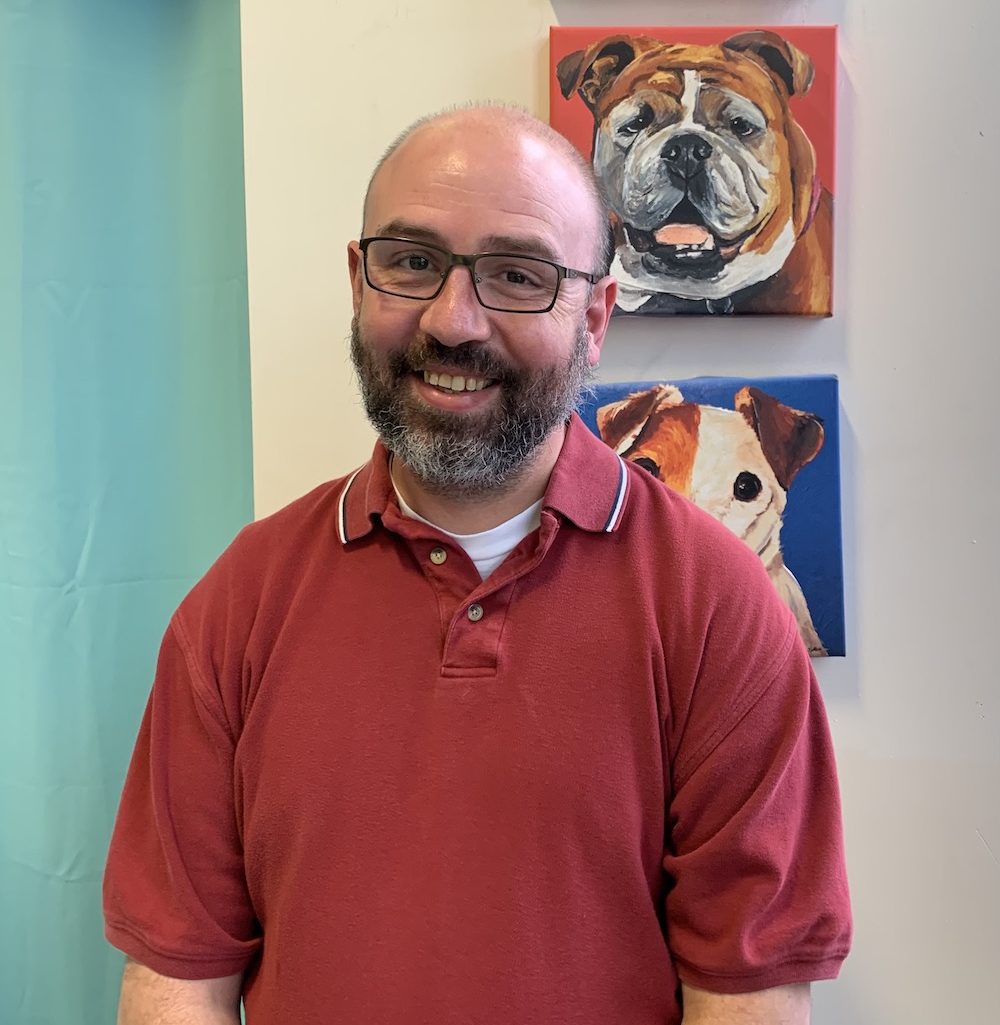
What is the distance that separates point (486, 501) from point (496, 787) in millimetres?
266

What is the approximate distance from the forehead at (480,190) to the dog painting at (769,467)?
1.18 feet

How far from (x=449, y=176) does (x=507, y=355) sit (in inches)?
6.6

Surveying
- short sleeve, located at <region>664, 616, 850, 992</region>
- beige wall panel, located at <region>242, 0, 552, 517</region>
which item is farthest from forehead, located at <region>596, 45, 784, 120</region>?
short sleeve, located at <region>664, 616, 850, 992</region>

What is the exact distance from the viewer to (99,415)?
123 cm

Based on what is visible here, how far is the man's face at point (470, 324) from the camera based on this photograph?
2.51ft

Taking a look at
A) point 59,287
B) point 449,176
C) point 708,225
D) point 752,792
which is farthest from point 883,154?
point 59,287

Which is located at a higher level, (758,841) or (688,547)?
(688,547)

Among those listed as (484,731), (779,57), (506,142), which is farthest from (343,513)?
(779,57)

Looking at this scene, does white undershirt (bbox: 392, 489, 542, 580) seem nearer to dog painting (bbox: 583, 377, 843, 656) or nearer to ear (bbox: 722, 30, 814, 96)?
dog painting (bbox: 583, 377, 843, 656)

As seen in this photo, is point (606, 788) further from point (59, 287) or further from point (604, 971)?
point (59, 287)

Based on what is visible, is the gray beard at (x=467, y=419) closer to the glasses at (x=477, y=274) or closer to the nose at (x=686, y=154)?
the glasses at (x=477, y=274)

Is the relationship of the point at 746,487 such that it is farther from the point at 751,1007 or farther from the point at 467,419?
the point at 751,1007

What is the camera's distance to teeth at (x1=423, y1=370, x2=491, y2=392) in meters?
0.79

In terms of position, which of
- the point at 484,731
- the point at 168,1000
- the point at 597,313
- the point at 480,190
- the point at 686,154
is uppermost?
the point at 686,154
